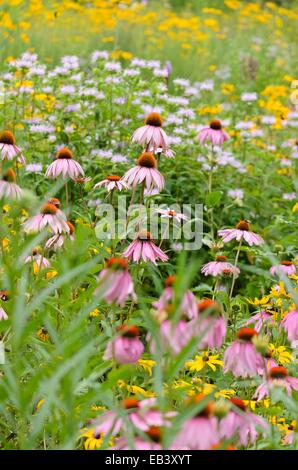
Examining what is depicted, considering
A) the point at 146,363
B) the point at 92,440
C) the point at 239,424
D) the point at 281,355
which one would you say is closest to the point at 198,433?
the point at 239,424

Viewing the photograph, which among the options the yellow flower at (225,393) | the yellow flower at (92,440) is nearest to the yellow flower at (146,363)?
the yellow flower at (225,393)

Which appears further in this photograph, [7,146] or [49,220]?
[7,146]

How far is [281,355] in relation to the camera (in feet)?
7.54

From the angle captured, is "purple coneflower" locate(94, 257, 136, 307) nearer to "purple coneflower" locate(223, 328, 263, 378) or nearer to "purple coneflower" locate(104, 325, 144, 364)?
"purple coneflower" locate(104, 325, 144, 364)

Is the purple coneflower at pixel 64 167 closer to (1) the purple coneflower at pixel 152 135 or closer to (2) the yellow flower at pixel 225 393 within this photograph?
(1) the purple coneflower at pixel 152 135

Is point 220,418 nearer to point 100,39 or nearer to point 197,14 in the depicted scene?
point 100,39

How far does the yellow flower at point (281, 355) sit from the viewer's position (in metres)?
2.27

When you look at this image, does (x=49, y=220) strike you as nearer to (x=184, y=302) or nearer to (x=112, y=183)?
(x=112, y=183)

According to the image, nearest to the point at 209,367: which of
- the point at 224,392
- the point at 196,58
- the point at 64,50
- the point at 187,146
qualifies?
the point at 224,392

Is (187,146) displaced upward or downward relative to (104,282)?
downward

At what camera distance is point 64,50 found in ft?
22.7

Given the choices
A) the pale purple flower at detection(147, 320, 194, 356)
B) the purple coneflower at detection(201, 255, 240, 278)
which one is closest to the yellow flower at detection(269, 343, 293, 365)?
the purple coneflower at detection(201, 255, 240, 278)

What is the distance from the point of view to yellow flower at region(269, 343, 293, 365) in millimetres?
2270
